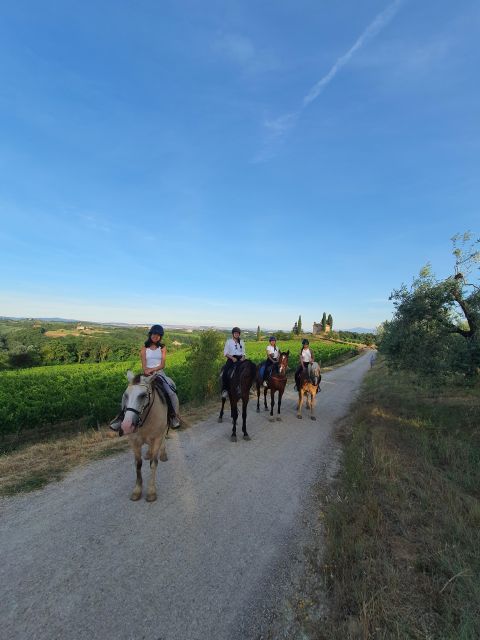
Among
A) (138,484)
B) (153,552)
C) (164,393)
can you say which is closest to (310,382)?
(164,393)

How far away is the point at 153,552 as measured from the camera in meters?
4.10

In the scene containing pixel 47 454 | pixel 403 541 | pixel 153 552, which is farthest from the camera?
pixel 47 454

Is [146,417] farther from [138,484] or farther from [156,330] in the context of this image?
[156,330]

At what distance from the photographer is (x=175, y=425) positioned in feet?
20.6

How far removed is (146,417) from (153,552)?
6.35 ft

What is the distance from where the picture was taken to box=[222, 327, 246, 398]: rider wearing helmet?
993cm

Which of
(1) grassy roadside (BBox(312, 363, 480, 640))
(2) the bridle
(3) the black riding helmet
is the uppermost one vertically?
(3) the black riding helmet

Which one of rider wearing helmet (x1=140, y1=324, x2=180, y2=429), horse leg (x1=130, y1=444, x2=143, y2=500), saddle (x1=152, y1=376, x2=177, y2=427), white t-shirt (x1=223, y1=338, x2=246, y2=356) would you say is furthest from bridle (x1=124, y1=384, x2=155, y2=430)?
white t-shirt (x1=223, y1=338, x2=246, y2=356)

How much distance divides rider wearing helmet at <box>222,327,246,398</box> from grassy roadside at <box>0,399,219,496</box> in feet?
7.87

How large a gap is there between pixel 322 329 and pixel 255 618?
129 m

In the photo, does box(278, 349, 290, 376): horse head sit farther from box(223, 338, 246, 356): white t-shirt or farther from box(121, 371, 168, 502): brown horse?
box(121, 371, 168, 502): brown horse

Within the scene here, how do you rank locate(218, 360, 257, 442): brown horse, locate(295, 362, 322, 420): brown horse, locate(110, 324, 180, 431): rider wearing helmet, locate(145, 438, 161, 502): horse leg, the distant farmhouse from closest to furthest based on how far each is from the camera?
1. locate(145, 438, 161, 502): horse leg
2. locate(110, 324, 180, 431): rider wearing helmet
3. locate(218, 360, 257, 442): brown horse
4. locate(295, 362, 322, 420): brown horse
5. the distant farmhouse

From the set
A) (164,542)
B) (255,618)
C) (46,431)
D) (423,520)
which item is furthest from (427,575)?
(46,431)

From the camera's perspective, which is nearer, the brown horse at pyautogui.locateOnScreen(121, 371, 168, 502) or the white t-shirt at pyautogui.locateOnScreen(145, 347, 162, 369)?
the brown horse at pyautogui.locateOnScreen(121, 371, 168, 502)
